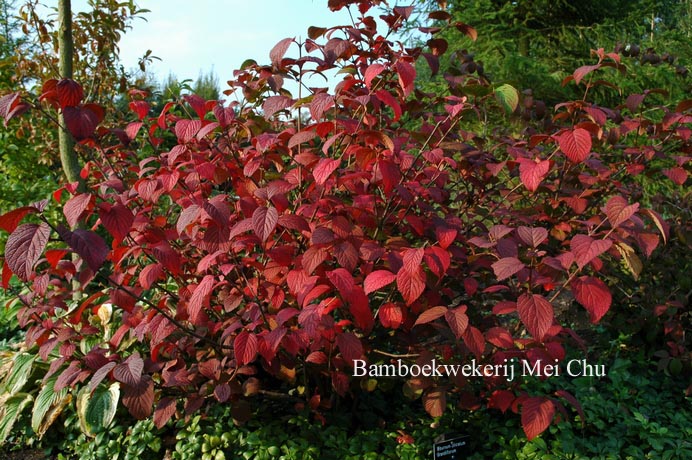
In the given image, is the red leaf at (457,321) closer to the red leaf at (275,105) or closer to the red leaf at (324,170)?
the red leaf at (324,170)

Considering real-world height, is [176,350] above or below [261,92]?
below

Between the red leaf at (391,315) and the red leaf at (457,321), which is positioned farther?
the red leaf at (391,315)

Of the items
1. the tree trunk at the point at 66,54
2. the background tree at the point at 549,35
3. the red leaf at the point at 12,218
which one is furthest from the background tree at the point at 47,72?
the background tree at the point at 549,35

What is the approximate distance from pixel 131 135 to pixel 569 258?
56.6 inches

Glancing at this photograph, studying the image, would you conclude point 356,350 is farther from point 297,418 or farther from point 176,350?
point 176,350

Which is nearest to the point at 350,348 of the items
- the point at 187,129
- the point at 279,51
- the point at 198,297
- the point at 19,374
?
the point at 198,297

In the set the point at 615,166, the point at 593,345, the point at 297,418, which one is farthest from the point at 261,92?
the point at 593,345

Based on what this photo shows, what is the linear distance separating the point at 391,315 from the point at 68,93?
1.13 metres

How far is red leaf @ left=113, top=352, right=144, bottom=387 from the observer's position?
1744 mm

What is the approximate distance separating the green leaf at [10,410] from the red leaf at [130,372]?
1091 millimetres

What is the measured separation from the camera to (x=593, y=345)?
3166 mm

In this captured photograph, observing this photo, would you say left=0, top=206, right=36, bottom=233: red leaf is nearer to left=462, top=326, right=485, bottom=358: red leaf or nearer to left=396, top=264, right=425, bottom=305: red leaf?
left=396, top=264, right=425, bottom=305: red leaf

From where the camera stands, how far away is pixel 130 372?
1.76 meters

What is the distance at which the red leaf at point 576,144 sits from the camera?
65.2 inches
